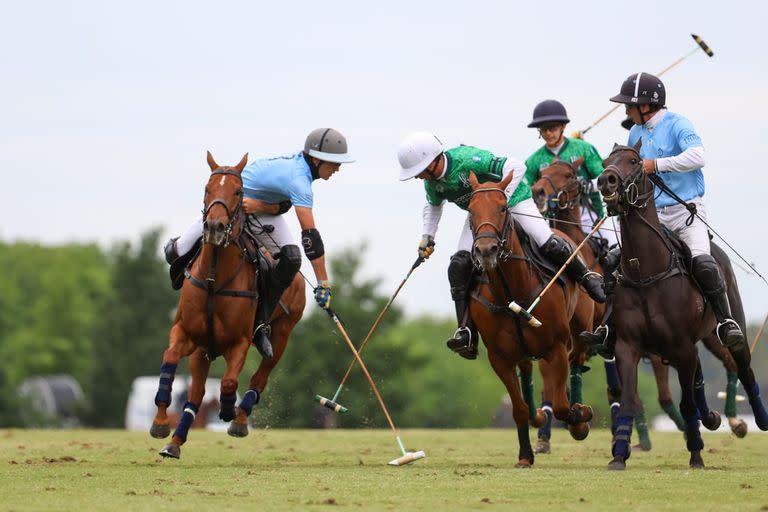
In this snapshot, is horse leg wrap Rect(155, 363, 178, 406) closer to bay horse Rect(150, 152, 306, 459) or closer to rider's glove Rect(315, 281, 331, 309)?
bay horse Rect(150, 152, 306, 459)


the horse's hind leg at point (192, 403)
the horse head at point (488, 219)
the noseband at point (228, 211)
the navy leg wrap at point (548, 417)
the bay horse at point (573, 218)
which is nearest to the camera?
the horse head at point (488, 219)

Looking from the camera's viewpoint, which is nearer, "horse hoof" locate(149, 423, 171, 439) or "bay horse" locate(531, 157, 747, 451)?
"horse hoof" locate(149, 423, 171, 439)

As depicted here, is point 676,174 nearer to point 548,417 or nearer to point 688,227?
point 688,227

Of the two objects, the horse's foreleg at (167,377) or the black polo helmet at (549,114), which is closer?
the horse's foreleg at (167,377)

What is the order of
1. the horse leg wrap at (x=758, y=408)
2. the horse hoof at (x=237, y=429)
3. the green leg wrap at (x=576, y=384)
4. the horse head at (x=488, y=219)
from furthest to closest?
the green leg wrap at (x=576, y=384), the horse leg wrap at (x=758, y=408), the horse hoof at (x=237, y=429), the horse head at (x=488, y=219)

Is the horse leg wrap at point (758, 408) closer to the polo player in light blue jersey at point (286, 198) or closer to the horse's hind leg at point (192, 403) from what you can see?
the polo player in light blue jersey at point (286, 198)

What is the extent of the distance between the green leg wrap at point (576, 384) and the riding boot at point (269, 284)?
11.2 ft

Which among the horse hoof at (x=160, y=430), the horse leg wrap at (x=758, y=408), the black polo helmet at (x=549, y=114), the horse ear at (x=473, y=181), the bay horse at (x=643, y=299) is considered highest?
the black polo helmet at (x=549, y=114)

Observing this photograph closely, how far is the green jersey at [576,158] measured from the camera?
55.7ft

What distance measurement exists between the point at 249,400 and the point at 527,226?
138 inches

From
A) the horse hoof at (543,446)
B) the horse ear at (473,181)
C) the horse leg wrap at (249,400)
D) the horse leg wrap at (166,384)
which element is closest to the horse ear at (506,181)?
the horse ear at (473,181)

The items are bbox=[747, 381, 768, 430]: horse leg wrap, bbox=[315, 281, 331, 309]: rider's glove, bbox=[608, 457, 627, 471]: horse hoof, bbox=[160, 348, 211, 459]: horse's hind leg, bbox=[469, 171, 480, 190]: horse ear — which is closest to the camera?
bbox=[469, 171, 480, 190]: horse ear

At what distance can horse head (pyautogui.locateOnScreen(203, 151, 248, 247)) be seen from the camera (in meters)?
13.6

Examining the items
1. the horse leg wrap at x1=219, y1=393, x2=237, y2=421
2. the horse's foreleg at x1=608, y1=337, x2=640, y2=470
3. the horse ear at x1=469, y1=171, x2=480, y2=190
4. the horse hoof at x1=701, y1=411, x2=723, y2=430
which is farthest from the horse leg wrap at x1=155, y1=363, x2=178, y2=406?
→ the horse hoof at x1=701, y1=411, x2=723, y2=430
